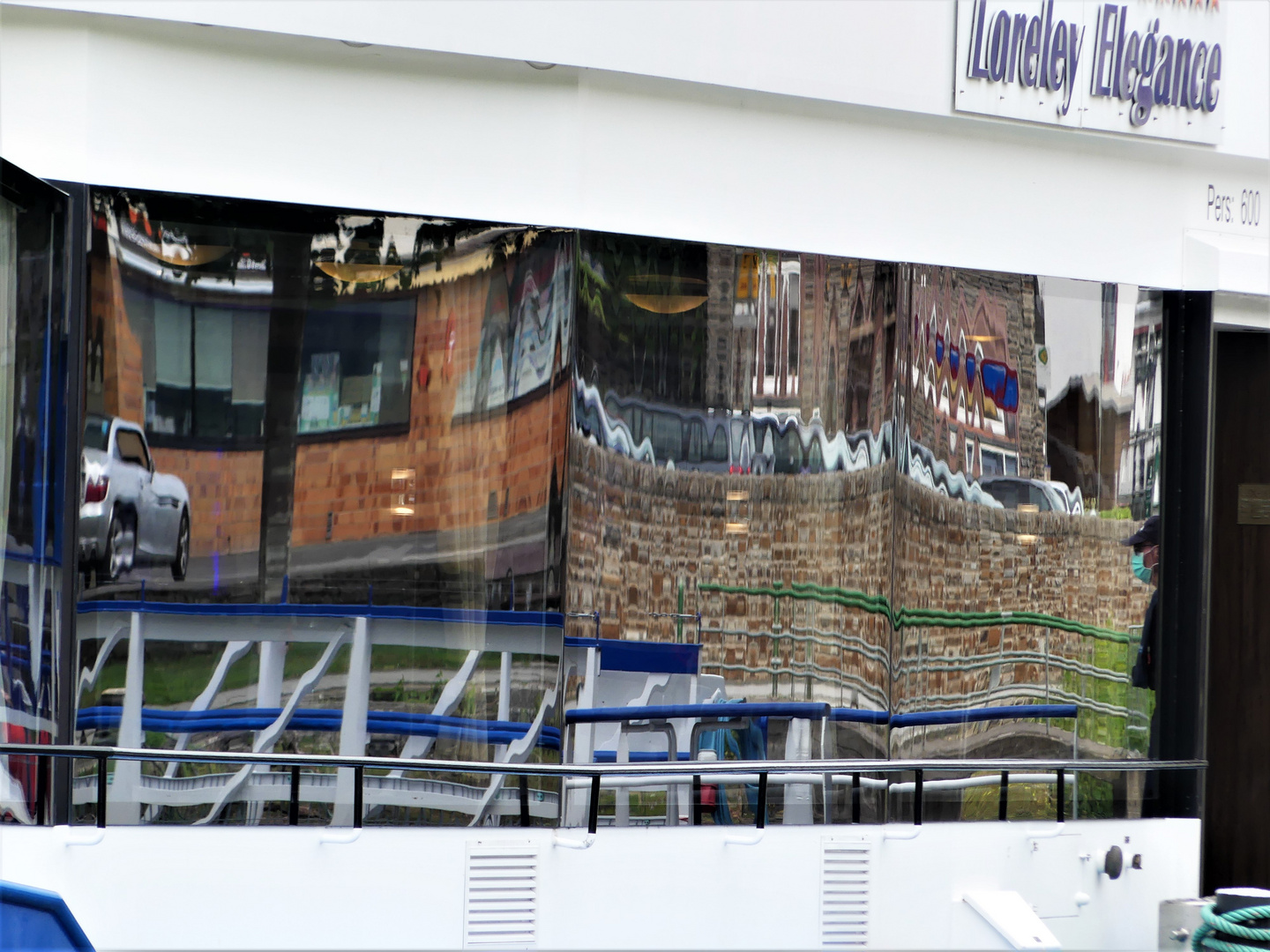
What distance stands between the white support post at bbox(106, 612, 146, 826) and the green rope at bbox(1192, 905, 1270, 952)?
4.07 metres

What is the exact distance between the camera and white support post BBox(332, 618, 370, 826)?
184 inches

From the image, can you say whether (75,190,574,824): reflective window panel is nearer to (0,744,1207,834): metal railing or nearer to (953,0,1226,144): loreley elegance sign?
(0,744,1207,834): metal railing

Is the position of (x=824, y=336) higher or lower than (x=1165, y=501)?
higher

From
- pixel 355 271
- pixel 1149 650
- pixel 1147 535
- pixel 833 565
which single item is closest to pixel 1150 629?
pixel 1149 650

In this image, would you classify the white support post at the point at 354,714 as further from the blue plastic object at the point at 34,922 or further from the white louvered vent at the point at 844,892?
the white louvered vent at the point at 844,892

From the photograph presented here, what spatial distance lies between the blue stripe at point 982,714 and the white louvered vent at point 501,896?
65.8 inches

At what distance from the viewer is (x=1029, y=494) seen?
218 inches

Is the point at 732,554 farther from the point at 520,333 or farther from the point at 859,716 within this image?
the point at 520,333

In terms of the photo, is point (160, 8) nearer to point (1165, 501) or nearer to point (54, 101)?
point (54, 101)

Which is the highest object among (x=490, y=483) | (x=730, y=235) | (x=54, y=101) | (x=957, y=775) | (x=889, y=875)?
(x=54, y=101)

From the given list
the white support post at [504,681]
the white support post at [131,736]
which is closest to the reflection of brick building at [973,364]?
the white support post at [504,681]

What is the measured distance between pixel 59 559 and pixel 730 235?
9.45 feet

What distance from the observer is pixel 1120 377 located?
18.7ft

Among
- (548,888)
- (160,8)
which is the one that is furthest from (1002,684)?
(160,8)
